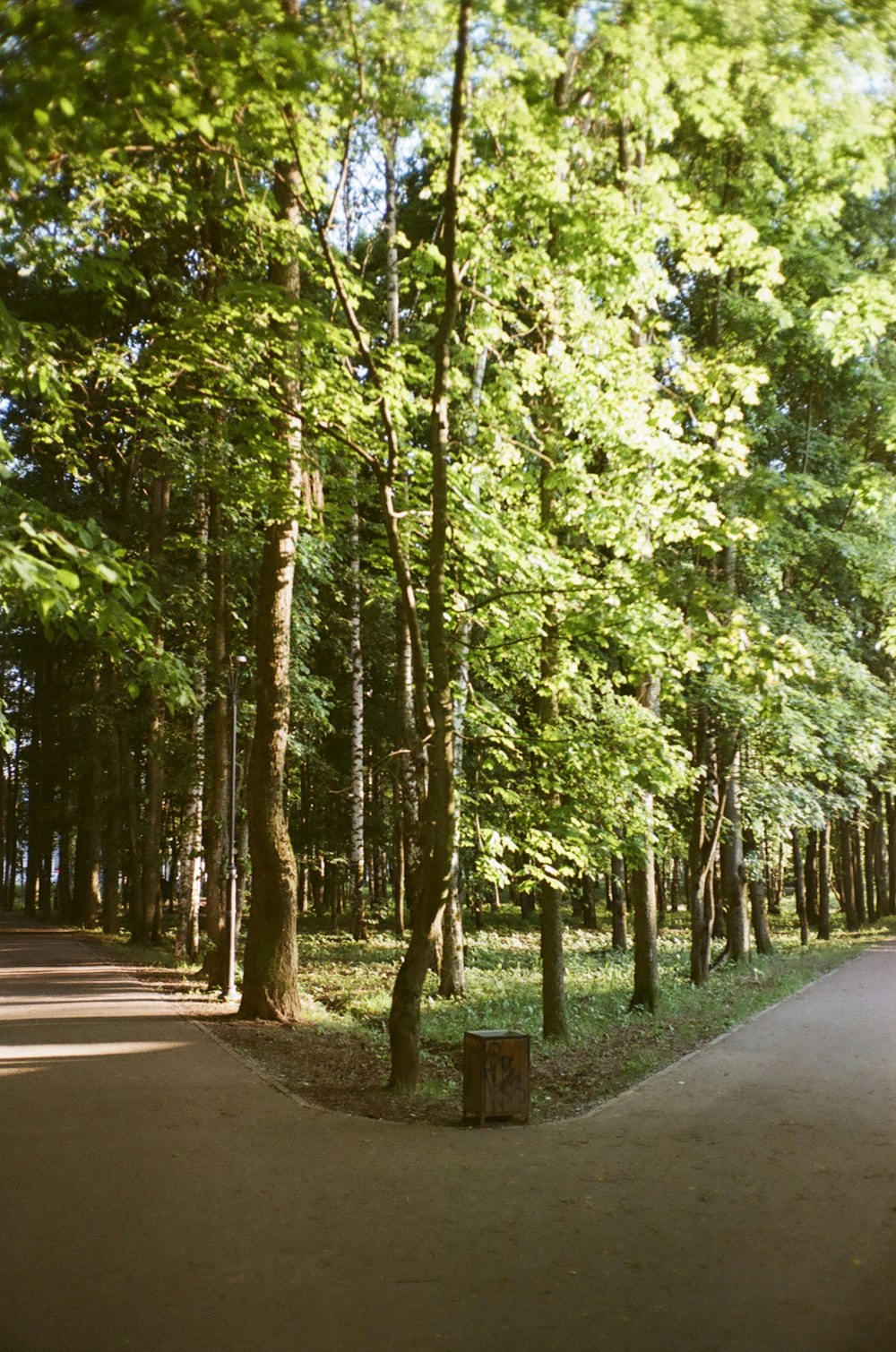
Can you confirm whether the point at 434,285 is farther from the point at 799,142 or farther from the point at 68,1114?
the point at 68,1114

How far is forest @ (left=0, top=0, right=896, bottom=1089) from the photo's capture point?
7.15 meters

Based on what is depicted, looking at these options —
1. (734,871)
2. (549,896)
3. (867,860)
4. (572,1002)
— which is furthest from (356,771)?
(867,860)

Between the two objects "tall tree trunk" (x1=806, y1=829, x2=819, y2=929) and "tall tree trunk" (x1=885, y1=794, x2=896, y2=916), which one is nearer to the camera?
"tall tree trunk" (x1=806, y1=829, x2=819, y2=929)

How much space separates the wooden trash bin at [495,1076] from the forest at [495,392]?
1.04 m

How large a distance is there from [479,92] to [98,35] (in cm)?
436

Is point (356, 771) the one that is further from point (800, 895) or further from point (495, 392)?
point (800, 895)

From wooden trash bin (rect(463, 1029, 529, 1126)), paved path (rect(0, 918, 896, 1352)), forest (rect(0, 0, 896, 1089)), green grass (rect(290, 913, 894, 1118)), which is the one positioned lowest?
green grass (rect(290, 913, 894, 1118))

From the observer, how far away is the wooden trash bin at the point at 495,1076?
888 centimetres

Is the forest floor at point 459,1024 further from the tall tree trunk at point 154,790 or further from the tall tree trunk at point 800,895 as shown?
the tall tree trunk at point 800,895

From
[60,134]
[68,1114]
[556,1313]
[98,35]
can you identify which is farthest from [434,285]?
[556,1313]

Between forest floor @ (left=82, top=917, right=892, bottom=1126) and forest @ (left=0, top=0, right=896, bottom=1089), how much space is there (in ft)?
1.84

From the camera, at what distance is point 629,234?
1108 centimetres

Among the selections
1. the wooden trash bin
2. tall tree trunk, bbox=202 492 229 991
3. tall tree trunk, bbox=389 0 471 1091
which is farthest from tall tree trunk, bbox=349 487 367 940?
the wooden trash bin

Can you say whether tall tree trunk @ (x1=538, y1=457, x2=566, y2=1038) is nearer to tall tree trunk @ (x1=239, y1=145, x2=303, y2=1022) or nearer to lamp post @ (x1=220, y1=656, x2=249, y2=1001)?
tall tree trunk @ (x1=239, y1=145, x2=303, y2=1022)
